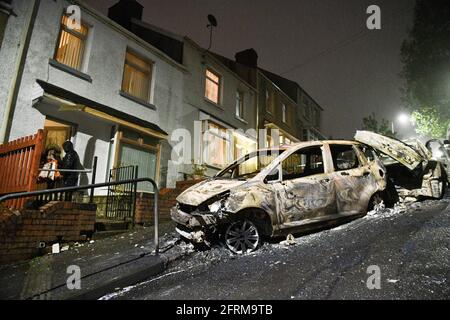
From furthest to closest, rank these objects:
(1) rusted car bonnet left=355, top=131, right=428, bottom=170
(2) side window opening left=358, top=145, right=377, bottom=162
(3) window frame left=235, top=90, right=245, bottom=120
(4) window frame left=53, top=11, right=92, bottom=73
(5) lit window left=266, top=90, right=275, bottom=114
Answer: (5) lit window left=266, top=90, right=275, bottom=114, (3) window frame left=235, top=90, right=245, bottom=120, (4) window frame left=53, top=11, right=92, bottom=73, (1) rusted car bonnet left=355, top=131, right=428, bottom=170, (2) side window opening left=358, top=145, right=377, bottom=162

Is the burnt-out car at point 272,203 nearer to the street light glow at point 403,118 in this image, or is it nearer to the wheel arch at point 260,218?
the wheel arch at point 260,218

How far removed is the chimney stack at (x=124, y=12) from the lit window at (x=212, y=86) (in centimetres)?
476

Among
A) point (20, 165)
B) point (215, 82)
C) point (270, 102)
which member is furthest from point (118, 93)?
point (270, 102)

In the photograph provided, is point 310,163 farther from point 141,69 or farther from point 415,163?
point 141,69

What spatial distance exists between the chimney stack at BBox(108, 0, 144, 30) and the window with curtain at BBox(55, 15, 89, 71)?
547 cm

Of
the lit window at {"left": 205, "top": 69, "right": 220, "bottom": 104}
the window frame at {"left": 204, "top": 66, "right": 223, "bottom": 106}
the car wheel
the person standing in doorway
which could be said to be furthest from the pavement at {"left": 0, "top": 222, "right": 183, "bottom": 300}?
the lit window at {"left": 205, "top": 69, "right": 220, "bottom": 104}

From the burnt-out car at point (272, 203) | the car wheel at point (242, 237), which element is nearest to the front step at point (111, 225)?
the burnt-out car at point (272, 203)

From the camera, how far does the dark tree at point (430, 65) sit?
19.9 m

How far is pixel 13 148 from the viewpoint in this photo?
18.9ft

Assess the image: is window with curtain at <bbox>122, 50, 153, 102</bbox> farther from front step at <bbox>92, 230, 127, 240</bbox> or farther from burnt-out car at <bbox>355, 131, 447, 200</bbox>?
burnt-out car at <bbox>355, 131, 447, 200</bbox>

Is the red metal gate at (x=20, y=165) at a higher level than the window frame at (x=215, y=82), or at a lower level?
lower

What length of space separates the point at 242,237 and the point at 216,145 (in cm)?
964

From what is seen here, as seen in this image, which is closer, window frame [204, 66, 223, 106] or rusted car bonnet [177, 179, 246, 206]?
rusted car bonnet [177, 179, 246, 206]

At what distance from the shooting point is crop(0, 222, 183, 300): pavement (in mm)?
3420
